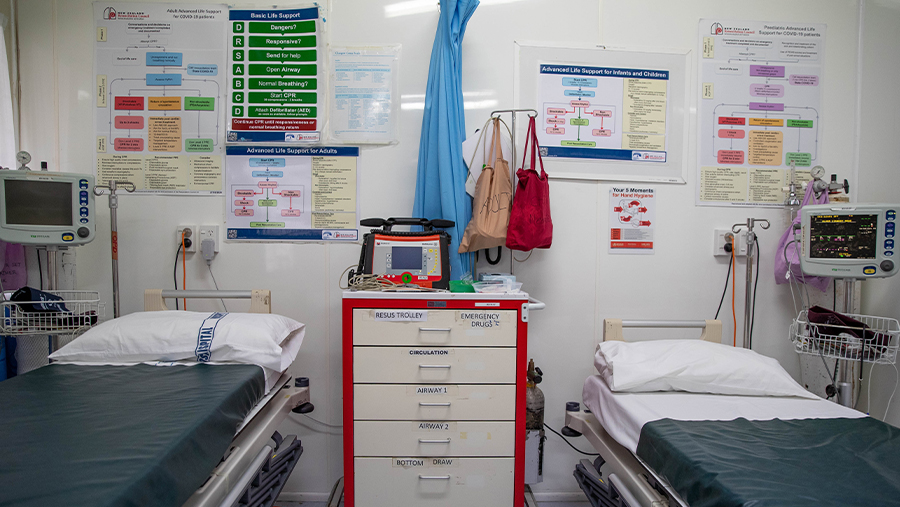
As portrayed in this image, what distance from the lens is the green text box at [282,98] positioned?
78.4 inches

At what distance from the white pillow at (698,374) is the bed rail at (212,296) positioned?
4.94ft

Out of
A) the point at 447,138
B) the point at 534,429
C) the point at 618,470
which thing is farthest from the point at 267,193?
the point at 618,470

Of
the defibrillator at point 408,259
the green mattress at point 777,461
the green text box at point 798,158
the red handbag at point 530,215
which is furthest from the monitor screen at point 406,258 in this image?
the green text box at point 798,158

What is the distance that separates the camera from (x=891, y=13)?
1.97 m

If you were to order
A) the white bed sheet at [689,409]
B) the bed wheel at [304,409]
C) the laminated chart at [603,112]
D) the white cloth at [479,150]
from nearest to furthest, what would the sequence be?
the white bed sheet at [689,409]
the bed wheel at [304,409]
the white cloth at [479,150]
the laminated chart at [603,112]

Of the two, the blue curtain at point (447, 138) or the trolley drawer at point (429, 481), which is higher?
the blue curtain at point (447, 138)

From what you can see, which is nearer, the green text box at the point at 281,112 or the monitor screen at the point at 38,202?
Answer: the monitor screen at the point at 38,202

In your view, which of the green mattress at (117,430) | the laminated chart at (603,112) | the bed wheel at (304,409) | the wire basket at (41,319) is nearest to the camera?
the green mattress at (117,430)

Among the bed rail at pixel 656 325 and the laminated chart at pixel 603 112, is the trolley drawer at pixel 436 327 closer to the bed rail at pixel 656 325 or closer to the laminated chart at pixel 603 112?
the bed rail at pixel 656 325

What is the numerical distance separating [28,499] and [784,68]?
3.14m

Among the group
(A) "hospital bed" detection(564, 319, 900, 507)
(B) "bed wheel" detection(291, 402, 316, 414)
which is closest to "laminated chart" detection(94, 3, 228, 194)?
(B) "bed wheel" detection(291, 402, 316, 414)

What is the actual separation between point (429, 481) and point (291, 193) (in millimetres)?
1438

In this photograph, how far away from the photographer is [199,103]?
1.99 meters

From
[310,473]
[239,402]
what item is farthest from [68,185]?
[310,473]
